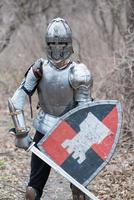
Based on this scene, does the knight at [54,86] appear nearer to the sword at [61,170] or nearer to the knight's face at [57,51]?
the knight's face at [57,51]

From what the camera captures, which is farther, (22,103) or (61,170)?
(22,103)

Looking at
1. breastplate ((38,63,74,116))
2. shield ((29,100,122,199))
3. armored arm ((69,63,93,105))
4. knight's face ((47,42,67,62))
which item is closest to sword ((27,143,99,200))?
shield ((29,100,122,199))

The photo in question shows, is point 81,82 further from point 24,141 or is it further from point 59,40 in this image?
point 24,141

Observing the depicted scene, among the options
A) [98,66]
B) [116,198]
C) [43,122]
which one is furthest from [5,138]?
[43,122]

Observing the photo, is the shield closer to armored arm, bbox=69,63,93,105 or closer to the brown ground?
armored arm, bbox=69,63,93,105

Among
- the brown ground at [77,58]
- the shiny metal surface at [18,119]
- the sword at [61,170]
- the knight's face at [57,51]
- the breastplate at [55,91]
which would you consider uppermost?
the knight's face at [57,51]

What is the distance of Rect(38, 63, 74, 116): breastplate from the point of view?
4695mm

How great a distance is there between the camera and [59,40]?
4641 millimetres

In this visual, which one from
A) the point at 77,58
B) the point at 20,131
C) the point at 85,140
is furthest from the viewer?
the point at 77,58

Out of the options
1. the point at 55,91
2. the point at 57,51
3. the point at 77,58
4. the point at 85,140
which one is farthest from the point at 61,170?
the point at 77,58

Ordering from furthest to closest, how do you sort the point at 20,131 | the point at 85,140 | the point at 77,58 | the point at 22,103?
the point at 77,58 < the point at 22,103 < the point at 20,131 < the point at 85,140

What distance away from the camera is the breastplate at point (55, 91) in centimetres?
470

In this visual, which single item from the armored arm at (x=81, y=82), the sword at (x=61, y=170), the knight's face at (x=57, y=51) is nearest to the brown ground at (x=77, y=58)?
the sword at (x=61, y=170)

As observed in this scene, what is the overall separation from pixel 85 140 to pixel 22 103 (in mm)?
603
